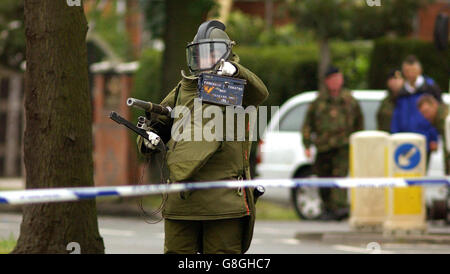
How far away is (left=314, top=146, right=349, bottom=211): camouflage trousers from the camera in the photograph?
14.3 metres

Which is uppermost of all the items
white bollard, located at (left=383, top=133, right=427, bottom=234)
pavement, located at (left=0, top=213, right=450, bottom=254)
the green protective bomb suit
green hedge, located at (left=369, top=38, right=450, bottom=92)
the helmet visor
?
green hedge, located at (left=369, top=38, right=450, bottom=92)

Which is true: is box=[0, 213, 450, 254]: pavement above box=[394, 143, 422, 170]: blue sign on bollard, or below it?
below

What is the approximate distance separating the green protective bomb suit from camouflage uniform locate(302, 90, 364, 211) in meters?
7.56

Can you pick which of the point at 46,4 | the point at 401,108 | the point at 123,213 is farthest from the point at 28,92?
the point at 123,213

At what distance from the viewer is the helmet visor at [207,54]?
6.45m

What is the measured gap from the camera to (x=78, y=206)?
855cm

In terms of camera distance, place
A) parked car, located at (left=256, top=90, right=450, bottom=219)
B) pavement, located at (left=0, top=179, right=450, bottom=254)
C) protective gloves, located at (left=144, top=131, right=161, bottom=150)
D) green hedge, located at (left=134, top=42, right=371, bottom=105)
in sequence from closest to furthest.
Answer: protective gloves, located at (left=144, top=131, right=161, bottom=150) → pavement, located at (left=0, top=179, right=450, bottom=254) → parked car, located at (left=256, top=90, right=450, bottom=219) → green hedge, located at (left=134, top=42, right=371, bottom=105)

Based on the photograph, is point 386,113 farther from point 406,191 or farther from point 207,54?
point 207,54

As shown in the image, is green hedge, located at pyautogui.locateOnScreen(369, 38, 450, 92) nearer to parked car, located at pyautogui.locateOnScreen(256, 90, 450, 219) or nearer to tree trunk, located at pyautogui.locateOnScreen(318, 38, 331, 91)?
tree trunk, located at pyautogui.locateOnScreen(318, 38, 331, 91)

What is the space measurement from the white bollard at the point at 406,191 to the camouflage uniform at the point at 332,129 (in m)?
1.50

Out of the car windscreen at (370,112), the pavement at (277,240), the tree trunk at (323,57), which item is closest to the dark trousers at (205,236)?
the pavement at (277,240)

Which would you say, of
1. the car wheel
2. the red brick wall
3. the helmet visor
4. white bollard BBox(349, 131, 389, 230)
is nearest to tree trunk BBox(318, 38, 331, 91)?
the red brick wall
